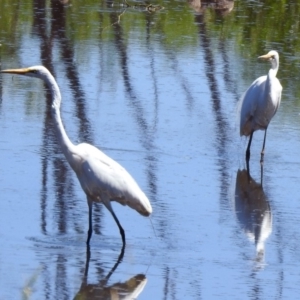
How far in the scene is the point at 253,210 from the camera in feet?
30.5

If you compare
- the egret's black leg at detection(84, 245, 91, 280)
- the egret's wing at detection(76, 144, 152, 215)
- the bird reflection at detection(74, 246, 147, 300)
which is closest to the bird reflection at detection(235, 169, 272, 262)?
the egret's wing at detection(76, 144, 152, 215)

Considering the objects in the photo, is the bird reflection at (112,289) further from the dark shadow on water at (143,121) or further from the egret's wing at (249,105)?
the egret's wing at (249,105)

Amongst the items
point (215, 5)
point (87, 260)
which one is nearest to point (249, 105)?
point (87, 260)

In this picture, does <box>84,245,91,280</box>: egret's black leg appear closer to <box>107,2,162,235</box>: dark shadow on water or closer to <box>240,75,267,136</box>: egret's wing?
<box>107,2,162,235</box>: dark shadow on water

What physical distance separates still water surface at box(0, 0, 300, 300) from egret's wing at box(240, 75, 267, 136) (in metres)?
0.24

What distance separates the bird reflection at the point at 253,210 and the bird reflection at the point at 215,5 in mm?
12319

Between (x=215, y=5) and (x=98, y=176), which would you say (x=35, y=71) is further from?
(x=215, y=5)

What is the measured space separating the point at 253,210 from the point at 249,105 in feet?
8.96

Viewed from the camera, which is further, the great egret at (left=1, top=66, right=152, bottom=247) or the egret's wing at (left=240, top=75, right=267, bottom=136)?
the egret's wing at (left=240, top=75, right=267, bottom=136)

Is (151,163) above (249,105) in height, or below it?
below

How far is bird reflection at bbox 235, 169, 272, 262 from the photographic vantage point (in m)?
8.44

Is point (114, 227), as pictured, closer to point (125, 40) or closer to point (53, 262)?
point (53, 262)

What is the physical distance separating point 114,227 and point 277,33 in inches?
490

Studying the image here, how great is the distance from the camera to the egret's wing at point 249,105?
464 inches
